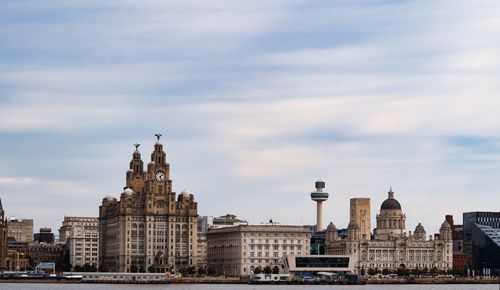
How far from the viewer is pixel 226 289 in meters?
191

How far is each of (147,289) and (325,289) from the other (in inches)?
1087

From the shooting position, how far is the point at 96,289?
189 metres

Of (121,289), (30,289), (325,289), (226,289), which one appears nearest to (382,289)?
(325,289)

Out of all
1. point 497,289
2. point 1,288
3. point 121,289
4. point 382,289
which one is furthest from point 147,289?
point 497,289

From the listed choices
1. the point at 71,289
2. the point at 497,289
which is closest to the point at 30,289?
the point at 71,289

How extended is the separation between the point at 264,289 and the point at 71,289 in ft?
96.3

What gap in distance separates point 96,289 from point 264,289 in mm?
25738

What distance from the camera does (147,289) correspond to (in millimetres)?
196750

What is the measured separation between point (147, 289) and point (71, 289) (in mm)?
12650

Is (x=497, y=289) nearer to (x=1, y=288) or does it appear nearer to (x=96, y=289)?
(x=96, y=289)

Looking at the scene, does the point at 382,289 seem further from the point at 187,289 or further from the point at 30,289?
the point at 30,289

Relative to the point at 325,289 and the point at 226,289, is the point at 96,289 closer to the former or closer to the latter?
the point at 226,289

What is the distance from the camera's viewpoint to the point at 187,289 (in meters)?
191

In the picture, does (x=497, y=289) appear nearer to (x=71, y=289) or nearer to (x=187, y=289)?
(x=187, y=289)
